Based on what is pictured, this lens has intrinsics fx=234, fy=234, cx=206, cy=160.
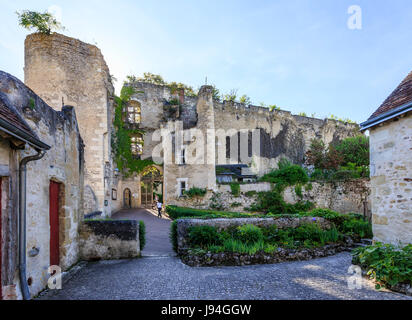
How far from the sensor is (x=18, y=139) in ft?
10.3

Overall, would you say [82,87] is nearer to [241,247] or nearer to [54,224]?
[54,224]

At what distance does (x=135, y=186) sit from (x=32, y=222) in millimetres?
14833

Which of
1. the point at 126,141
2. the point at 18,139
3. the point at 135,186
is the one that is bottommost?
the point at 135,186

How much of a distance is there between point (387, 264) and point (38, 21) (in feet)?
53.7

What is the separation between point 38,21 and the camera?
459 inches

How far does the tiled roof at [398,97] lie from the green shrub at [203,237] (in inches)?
201

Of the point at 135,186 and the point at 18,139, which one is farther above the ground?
the point at 18,139

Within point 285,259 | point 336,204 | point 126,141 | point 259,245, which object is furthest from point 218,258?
point 126,141

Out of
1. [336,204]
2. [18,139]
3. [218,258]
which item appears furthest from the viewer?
[336,204]

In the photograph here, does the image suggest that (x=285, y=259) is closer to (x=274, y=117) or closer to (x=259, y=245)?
(x=259, y=245)

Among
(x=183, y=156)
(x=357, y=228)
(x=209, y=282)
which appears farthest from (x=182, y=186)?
(x=209, y=282)

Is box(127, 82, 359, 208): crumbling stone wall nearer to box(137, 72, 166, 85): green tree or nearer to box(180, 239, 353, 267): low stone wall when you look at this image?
box(137, 72, 166, 85): green tree

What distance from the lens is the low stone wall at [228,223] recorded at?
6.37m
